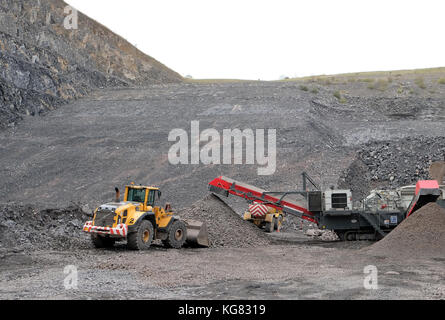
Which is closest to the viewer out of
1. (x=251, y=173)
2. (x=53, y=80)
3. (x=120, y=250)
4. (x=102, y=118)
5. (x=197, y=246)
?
(x=120, y=250)

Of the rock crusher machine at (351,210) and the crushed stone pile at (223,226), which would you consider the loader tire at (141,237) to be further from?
the rock crusher machine at (351,210)

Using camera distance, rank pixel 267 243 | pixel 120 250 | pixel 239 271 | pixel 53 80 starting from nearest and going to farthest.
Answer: pixel 239 271 → pixel 120 250 → pixel 267 243 → pixel 53 80

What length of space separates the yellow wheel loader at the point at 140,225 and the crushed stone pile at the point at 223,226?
2.43 feet

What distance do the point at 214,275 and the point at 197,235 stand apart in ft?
15.3

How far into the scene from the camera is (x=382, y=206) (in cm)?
1529

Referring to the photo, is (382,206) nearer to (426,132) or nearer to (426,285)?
(426,285)

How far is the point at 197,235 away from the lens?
13.6 metres

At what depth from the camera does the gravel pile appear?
74.5 ft

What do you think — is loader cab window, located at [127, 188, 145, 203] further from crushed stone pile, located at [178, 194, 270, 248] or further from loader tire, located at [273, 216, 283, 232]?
loader tire, located at [273, 216, 283, 232]

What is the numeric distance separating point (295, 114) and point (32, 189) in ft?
51.1

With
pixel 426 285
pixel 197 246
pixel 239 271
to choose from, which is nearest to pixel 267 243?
pixel 197 246

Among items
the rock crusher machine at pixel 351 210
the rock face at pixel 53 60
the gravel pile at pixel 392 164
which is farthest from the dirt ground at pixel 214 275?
the rock face at pixel 53 60

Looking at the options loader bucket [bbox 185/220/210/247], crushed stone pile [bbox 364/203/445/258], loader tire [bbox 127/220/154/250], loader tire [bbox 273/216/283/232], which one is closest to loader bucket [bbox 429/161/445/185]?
crushed stone pile [bbox 364/203/445/258]

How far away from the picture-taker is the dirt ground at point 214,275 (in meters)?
7.09
